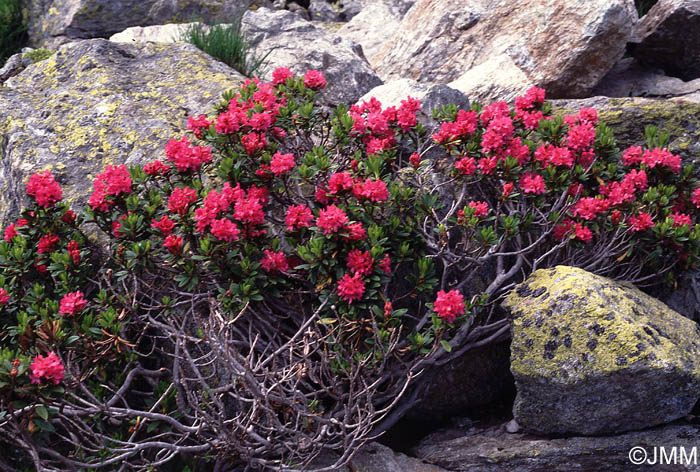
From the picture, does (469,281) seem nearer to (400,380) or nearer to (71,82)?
(400,380)

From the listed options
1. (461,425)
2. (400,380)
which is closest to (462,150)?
(400,380)

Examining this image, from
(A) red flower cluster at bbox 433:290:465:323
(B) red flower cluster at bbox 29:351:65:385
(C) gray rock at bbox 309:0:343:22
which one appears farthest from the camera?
(C) gray rock at bbox 309:0:343:22

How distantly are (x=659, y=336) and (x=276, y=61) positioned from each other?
14.1 feet

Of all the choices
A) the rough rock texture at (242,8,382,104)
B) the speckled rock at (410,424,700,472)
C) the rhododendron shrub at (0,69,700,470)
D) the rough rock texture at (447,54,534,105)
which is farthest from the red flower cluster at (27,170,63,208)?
the rough rock texture at (447,54,534,105)

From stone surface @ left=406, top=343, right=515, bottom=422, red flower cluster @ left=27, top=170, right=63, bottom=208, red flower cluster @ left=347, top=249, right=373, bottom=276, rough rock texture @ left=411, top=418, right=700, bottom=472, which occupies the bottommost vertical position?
stone surface @ left=406, top=343, right=515, bottom=422

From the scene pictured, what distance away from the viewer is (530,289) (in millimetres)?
3207

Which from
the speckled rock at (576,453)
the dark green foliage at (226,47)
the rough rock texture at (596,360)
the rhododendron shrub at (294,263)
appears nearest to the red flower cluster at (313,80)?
the rhododendron shrub at (294,263)

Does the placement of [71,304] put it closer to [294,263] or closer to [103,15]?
[294,263]

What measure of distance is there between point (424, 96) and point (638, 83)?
117 inches

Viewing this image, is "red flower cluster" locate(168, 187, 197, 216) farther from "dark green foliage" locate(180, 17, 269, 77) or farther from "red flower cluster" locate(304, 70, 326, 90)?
"dark green foliage" locate(180, 17, 269, 77)

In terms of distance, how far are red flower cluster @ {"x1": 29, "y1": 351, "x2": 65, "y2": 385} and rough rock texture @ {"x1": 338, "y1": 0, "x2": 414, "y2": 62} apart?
18.6 ft

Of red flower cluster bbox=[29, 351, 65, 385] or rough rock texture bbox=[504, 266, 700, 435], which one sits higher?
red flower cluster bbox=[29, 351, 65, 385]

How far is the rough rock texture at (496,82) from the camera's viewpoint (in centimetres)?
510

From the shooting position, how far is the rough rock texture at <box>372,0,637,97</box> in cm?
531
